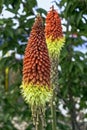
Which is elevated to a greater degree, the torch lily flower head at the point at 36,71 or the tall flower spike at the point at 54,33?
the tall flower spike at the point at 54,33

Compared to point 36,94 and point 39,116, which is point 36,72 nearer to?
point 36,94

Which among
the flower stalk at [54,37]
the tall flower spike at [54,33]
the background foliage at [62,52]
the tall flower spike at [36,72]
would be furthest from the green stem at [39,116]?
the background foliage at [62,52]

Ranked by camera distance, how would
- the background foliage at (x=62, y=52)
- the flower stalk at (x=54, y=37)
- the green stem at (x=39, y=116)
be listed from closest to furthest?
the green stem at (x=39, y=116) < the flower stalk at (x=54, y=37) < the background foliage at (x=62, y=52)

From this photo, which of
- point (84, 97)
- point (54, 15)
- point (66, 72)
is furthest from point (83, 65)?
point (54, 15)

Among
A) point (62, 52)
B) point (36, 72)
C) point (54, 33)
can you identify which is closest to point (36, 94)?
point (36, 72)

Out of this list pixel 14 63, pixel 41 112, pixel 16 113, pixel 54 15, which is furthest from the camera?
pixel 16 113

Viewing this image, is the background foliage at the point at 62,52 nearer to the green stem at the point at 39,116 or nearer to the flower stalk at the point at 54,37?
the flower stalk at the point at 54,37

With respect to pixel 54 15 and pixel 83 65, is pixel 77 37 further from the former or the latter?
pixel 54 15
